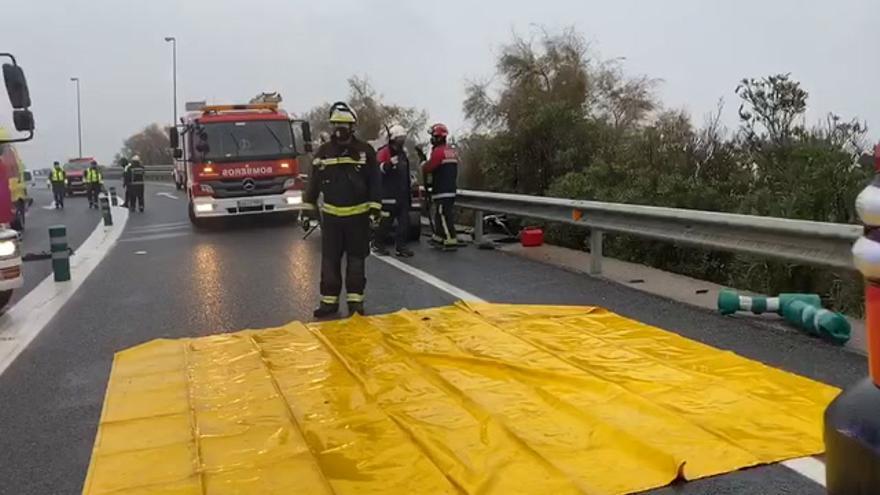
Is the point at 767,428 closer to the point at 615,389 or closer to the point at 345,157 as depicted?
the point at 615,389

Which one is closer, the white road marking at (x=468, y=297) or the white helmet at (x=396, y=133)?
the white road marking at (x=468, y=297)

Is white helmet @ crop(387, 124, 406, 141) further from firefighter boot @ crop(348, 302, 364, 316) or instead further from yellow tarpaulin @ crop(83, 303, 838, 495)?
yellow tarpaulin @ crop(83, 303, 838, 495)

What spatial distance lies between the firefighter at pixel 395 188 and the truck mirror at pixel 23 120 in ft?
16.1

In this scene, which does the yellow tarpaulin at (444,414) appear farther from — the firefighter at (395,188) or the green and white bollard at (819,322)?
the firefighter at (395,188)

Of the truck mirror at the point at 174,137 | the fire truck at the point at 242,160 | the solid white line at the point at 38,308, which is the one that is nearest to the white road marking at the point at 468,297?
the solid white line at the point at 38,308

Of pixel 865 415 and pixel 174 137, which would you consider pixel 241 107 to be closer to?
pixel 174 137

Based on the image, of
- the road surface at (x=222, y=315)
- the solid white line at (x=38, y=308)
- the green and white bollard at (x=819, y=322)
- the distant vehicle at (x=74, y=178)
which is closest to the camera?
the road surface at (x=222, y=315)

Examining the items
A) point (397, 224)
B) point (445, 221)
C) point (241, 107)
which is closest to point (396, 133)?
point (397, 224)

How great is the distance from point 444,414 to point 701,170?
1175cm

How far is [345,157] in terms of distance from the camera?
7.69m

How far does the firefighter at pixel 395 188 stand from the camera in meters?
11.7

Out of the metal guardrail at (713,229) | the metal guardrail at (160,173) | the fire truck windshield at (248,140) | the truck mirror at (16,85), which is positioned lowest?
the metal guardrail at (160,173)

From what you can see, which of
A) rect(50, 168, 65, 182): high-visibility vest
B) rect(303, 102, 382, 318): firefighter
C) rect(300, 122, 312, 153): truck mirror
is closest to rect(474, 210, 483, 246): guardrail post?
rect(303, 102, 382, 318): firefighter

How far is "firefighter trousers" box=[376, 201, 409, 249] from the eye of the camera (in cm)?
1166
